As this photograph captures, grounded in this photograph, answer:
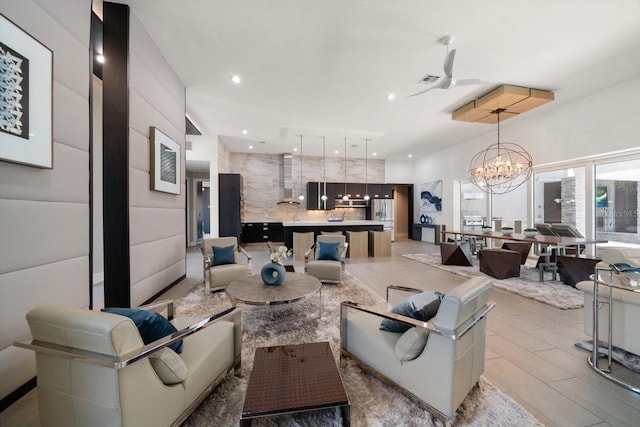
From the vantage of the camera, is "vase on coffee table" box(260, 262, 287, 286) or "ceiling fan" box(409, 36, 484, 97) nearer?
"vase on coffee table" box(260, 262, 287, 286)

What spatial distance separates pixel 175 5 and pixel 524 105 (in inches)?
240

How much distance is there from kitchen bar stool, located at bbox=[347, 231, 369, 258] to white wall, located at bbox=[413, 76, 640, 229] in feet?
13.8

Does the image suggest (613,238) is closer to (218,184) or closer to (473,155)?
(473,155)

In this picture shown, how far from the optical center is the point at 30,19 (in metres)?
1.79

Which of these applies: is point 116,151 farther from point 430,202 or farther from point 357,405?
point 430,202

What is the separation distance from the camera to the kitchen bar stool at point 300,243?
21.4 ft

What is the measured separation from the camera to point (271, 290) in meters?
2.88

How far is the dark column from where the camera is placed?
2.84m

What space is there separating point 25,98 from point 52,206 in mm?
761

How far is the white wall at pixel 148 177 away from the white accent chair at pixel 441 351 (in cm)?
284

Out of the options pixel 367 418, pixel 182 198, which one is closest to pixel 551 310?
pixel 367 418

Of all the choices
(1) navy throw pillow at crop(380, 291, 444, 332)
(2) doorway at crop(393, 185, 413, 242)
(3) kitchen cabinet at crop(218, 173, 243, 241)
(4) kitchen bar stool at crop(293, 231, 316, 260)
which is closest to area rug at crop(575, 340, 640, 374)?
(1) navy throw pillow at crop(380, 291, 444, 332)

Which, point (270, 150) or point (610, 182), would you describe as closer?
point (610, 182)

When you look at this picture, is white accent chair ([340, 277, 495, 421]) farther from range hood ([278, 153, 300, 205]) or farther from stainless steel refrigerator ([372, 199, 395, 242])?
stainless steel refrigerator ([372, 199, 395, 242])
